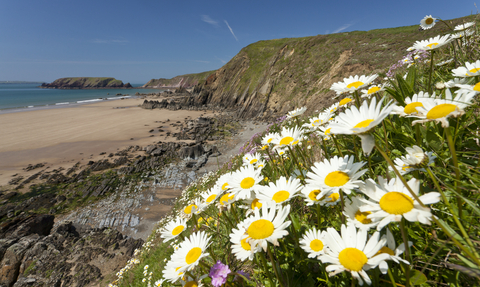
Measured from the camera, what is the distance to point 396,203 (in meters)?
0.89

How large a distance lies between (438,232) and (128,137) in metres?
25.8

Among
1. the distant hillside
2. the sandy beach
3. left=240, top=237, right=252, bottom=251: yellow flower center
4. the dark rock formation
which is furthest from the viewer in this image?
the distant hillside

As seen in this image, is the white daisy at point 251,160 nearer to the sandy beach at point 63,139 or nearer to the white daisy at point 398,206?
the white daisy at point 398,206

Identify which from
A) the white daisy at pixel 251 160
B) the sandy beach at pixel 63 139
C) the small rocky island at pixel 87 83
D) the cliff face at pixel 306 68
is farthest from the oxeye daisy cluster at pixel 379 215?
the small rocky island at pixel 87 83

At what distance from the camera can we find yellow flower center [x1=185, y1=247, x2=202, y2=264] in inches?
57.6

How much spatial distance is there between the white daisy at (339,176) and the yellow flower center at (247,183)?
0.58m

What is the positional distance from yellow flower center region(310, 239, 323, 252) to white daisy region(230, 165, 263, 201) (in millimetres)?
532

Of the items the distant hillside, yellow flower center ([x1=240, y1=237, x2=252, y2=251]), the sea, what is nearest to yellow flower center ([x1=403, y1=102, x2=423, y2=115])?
yellow flower center ([x1=240, y1=237, x2=252, y2=251])

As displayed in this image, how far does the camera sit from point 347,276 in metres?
1.32

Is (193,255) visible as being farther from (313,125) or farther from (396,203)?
(313,125)

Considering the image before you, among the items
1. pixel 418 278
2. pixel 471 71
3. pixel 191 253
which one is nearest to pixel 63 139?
pixel 191 253

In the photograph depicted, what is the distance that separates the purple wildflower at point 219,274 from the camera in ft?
4.73

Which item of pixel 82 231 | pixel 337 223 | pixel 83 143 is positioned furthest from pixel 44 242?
pixel 83 143

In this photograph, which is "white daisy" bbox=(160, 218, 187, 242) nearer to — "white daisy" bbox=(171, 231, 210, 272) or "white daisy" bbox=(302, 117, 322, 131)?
"white daisy" bbox=(171, 231, 210, 272)
